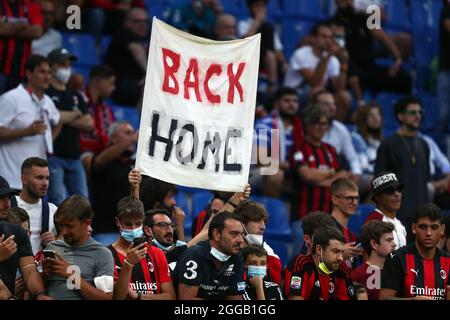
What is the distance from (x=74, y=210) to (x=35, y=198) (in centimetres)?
170

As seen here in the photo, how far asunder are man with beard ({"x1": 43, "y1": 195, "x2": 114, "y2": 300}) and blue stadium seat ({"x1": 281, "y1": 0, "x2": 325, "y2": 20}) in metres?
9.36

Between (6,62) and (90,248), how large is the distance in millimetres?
4703

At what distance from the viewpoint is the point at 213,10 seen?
1636cm

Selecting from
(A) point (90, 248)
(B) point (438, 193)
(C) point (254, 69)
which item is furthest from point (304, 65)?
(A) point (90, 248)

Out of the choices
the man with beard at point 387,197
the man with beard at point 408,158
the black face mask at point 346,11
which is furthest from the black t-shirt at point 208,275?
the black face mask at point 346,11

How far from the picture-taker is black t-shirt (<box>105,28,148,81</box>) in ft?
50.6

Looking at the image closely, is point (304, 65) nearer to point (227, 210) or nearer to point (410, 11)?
point (410, 11)

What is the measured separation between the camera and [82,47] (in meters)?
16.1

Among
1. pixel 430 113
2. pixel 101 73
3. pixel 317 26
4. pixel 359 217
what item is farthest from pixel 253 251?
pixel 430 113

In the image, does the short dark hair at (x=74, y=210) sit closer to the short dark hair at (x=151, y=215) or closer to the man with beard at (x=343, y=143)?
the short dark hair at (x=151, y=215)

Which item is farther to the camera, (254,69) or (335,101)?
(335,101)

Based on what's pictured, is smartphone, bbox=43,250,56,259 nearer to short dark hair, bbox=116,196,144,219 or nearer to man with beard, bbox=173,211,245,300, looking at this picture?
short dark hair, bbox=116,196,144,219

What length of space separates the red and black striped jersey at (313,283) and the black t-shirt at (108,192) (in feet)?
9.98

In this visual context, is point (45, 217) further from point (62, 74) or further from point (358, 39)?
point (358, 39)
